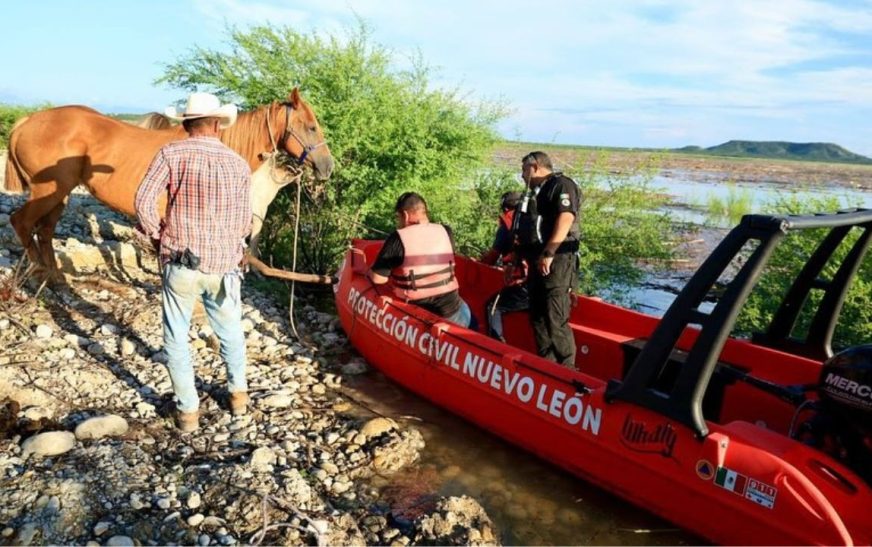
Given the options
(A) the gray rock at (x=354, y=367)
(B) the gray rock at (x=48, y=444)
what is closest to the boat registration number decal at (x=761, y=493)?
(A) the gray rock at (x=354, y=367)

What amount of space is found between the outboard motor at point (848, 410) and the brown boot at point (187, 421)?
3.97m

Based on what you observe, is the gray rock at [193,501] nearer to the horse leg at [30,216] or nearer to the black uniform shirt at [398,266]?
the black uniform shirt at [398,266]

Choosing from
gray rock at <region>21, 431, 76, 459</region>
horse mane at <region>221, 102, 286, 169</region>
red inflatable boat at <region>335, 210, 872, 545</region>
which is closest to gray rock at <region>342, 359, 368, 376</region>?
red inflatable boat at <region>335, 210, 872, 545</region>

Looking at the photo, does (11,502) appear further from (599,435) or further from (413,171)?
(413,171)

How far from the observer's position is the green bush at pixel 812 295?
7.00 meters

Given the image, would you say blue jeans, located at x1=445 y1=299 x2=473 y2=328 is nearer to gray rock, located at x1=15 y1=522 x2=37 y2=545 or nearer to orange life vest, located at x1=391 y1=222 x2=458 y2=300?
orange life vest, located at x1=391 y1=222 x2=458 y2=300

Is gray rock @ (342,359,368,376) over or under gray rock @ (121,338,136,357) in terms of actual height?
under

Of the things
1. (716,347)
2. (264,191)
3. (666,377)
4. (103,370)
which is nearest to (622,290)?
(666,377)

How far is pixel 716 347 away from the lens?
364 centimetres

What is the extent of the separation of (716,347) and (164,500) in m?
3.20

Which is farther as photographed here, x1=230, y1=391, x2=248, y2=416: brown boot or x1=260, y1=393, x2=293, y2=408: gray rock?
x1=260, y1=393, x2=293, y2=408: gray rock

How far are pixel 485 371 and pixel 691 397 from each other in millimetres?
1689

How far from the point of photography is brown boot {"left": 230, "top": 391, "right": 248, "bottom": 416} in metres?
5.04

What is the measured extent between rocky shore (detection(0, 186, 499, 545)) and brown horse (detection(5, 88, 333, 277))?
69cm
